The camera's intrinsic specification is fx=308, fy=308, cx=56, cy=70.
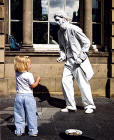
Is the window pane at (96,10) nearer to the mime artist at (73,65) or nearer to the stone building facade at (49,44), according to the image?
the stone building facade at (49,44)

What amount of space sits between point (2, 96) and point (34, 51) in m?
1.65

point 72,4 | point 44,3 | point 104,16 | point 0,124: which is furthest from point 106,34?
point 0,124

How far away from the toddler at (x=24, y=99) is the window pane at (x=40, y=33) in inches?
203

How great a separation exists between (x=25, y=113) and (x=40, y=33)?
5.41m

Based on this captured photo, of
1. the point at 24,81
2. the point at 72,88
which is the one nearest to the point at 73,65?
the point at 72,88

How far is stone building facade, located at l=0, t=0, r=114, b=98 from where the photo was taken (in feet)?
29.7

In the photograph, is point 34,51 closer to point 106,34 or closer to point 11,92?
point 11,92

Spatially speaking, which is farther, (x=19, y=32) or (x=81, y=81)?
(x=19, y=32)

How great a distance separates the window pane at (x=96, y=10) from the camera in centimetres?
1008

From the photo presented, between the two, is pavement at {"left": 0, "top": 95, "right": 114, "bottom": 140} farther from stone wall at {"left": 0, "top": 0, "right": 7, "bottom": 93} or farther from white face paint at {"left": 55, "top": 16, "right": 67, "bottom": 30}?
white face paint at {"left": 55, "top": 16, "right": 67, "bottom": 30}

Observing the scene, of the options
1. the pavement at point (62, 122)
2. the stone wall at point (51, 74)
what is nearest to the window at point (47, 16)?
the stone wall at point (51, 74)

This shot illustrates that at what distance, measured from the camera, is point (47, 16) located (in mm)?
→ 10023

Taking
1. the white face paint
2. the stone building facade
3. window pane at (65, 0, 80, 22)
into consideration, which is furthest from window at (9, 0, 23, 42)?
the white face paint

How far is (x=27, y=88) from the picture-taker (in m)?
4.91
